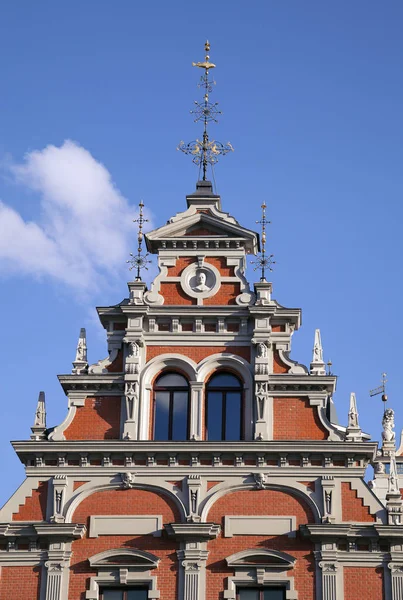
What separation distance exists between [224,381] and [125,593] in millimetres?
5518

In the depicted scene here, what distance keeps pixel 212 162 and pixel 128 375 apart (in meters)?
6.91

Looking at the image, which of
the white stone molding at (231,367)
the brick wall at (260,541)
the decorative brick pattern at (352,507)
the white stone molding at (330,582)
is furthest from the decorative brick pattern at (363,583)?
the white stone molding at (231,367)

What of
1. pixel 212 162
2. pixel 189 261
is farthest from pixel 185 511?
pixel 212 162

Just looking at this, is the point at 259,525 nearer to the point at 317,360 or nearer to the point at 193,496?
the point at 193,496

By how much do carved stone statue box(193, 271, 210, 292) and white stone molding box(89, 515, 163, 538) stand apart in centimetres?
577

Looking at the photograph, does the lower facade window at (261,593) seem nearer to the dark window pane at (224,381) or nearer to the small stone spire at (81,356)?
the dark window pane at (224,381)

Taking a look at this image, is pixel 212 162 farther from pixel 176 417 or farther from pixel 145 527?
pixel 145 527

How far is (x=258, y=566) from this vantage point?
96.9ft

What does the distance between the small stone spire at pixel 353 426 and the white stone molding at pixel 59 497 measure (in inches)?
255

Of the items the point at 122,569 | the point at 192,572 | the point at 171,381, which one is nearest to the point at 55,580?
the point at 122,569

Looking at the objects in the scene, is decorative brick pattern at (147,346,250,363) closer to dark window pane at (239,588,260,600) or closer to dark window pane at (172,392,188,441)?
dark window pane at (172,392,188,441)

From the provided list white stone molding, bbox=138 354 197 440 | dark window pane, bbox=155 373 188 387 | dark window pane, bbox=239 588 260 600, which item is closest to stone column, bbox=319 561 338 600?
dark window pane, bbox=239 588 260 600

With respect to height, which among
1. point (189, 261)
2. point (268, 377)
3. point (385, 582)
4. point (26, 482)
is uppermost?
point (189, 261)

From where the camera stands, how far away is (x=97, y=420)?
1237 inches
